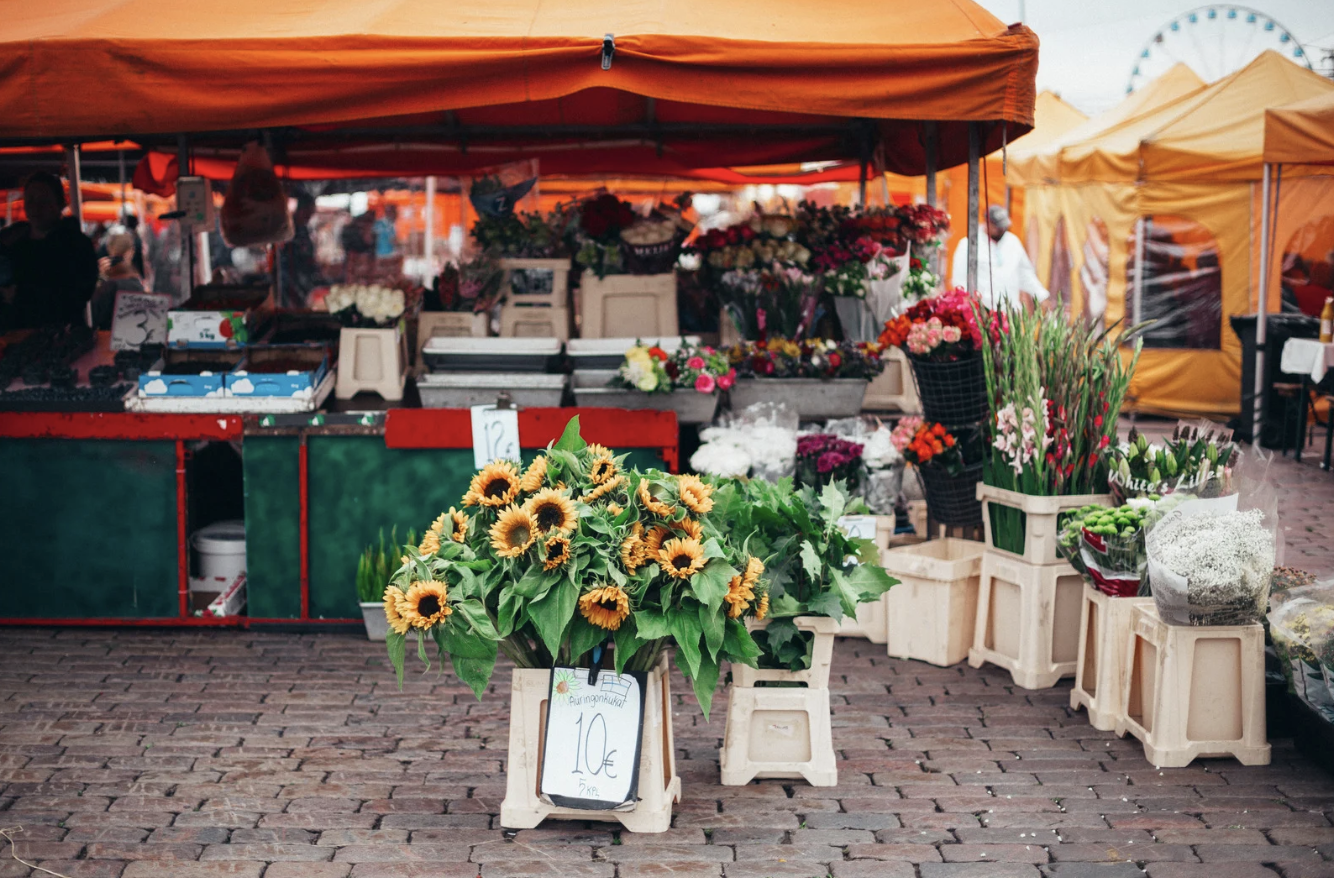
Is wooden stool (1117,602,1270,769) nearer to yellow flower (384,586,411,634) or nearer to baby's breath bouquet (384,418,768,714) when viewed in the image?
baby's breath bouquet (384,418,768,714)

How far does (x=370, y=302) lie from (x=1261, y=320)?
829cm

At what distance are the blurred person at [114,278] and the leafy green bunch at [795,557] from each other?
9.55 meters

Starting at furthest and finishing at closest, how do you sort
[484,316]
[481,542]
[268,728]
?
1. [484,316]
2. [268,728]
3. [481,542]

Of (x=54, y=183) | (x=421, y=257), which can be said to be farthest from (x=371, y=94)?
(x=421, y=257)

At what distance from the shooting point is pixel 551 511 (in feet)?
10.8

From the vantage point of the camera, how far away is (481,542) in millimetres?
3559

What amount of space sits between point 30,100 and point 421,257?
48.8 feet

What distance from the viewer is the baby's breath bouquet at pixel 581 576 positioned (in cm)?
330

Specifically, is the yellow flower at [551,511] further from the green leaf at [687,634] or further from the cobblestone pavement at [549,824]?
the cobblestone pavement at [549,824]

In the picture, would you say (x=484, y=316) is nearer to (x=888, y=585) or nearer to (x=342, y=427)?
(x=342, y=427)

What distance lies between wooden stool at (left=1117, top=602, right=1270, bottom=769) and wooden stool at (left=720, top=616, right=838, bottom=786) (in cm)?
113

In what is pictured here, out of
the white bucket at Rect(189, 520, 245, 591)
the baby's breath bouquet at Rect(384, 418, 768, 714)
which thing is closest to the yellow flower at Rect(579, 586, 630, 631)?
the baby's breath bouquet at Rect(384, 418, 768, 714)

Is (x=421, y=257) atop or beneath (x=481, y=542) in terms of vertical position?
atop

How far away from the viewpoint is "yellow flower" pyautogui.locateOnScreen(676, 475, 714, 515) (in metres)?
3.37
